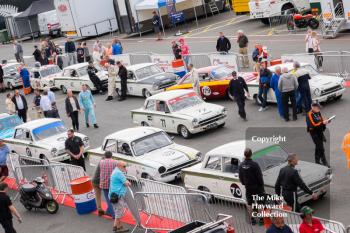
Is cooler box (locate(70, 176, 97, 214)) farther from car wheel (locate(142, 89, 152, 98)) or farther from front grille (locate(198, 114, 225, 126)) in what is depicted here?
car wheel (locate(142, 89, 152, 98))

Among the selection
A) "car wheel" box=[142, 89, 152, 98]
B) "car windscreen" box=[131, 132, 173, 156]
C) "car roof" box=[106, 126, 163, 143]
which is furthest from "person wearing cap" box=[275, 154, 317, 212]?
"car wheel" box=[142, 89, 152, 98]

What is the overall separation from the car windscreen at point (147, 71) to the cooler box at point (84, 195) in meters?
12.5

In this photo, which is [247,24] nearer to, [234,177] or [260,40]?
[260,40]

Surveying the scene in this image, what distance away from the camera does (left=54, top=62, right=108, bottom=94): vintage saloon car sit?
107ft

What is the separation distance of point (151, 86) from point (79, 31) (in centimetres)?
2268

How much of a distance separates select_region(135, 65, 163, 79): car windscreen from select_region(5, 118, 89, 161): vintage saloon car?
664 centimetres

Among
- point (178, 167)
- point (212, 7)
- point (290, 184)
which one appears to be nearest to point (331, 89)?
point (178, 167)

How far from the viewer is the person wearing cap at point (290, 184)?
13.5 metres

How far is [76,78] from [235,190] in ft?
61.7

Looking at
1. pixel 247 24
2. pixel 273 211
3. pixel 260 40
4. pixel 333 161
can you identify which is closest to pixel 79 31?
pixel 247 24

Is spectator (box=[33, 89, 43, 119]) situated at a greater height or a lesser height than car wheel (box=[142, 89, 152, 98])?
greater

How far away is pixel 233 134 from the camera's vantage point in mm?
22000

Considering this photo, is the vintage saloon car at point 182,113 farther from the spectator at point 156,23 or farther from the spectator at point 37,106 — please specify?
the spectator at point 156,23

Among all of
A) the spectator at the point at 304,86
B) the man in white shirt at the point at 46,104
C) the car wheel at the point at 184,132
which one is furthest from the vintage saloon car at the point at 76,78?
the spectator at the point at 304,86
